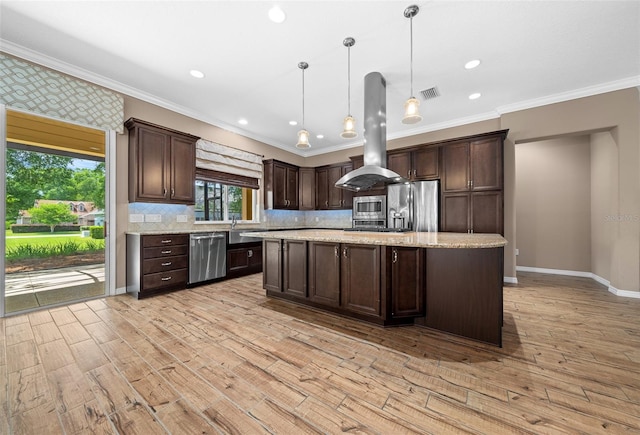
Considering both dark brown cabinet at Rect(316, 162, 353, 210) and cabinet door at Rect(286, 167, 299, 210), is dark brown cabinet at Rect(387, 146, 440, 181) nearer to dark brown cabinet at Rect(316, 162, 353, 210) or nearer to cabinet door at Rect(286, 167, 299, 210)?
dark brown cabinet at Rect(316, 162, 353, 210)

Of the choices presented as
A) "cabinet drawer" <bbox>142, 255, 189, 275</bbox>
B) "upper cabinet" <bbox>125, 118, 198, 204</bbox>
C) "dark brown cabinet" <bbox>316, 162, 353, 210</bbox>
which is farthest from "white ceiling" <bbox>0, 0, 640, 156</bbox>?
"cabinet drawer" <bbox>142, 255, 189, 275</bbox>

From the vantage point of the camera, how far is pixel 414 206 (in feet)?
14.6

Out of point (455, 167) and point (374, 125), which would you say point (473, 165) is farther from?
point (374, 125)

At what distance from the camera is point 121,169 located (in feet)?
11.4

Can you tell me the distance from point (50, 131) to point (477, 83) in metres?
5.89

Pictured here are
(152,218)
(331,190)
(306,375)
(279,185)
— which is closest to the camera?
(306,375)

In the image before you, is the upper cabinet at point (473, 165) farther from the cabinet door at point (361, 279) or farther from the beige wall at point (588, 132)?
the cabinet door at point (361, 279)

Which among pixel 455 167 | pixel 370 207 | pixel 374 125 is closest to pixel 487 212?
pixel 455 167

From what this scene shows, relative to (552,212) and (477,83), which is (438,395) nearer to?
(477,83)

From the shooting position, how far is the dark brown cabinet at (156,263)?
10.7ft

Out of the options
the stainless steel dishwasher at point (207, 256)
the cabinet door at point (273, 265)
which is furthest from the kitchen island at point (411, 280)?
the stainless steel dishwasher at point (207, 256)

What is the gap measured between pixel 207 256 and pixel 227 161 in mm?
2034

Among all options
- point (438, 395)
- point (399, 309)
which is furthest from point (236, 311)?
point (438, 395)

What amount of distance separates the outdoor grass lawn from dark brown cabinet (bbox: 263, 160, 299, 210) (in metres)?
3.09
